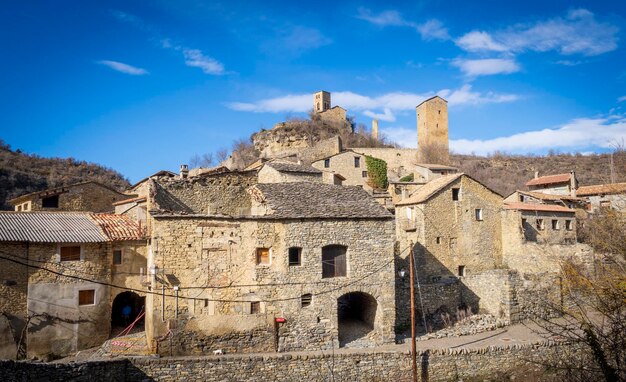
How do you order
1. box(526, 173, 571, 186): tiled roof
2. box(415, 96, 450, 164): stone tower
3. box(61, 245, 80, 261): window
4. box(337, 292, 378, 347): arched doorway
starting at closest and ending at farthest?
box(61, 245, 80, 261): window, box(337, 292, 378, 347): arched doorway, box(526, 173, 571, 186): tiled roof, box(415, 96, 450, 164): stone tower

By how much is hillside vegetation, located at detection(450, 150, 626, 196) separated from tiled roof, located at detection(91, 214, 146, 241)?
43608 millimetres

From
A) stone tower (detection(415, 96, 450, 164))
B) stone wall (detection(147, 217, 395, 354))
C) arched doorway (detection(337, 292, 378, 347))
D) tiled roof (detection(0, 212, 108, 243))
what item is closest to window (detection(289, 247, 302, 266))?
stone wall (detection(147, 217, 395, 354))

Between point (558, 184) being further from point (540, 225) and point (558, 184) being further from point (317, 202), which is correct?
point (317, 202)

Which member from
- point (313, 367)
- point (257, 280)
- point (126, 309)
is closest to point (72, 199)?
point (126, 309)

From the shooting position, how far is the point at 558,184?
141 ft

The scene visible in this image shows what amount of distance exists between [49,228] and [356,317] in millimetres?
16163

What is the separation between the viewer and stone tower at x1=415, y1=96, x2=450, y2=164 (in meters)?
60.3

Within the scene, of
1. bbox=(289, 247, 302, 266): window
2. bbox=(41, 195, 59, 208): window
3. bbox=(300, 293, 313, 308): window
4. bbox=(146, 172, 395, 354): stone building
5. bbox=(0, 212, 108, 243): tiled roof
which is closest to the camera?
bbox=(146, 172, 395, 354): stone building

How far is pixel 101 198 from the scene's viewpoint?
32.4m

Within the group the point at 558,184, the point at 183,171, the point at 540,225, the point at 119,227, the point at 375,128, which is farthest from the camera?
the point at 375,128

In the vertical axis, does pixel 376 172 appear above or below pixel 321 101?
below

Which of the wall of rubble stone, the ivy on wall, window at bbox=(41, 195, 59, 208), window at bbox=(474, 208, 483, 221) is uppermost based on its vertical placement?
the ivy on wall

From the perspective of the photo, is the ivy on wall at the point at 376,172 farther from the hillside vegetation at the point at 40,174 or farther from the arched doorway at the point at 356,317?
the hillside vegetation at the point at 40,174

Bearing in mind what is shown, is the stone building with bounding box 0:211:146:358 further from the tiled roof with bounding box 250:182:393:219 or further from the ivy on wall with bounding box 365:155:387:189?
the ivy on wall with bounding box 365:155:387:189
